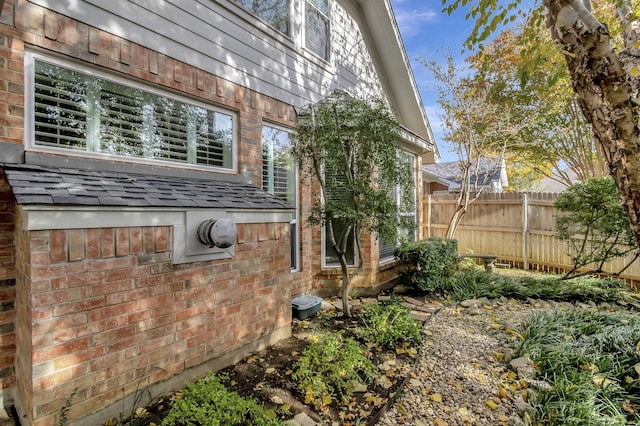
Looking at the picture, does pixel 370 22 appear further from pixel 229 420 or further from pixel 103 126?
pixel 229 420

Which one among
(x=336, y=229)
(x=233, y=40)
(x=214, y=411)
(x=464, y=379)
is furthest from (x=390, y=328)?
(x=233, y=40)

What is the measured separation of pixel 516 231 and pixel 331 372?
9.28 metres

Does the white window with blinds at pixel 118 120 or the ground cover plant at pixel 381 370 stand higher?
the white window with blinds at pixel 118 120

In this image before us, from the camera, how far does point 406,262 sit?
6695mm

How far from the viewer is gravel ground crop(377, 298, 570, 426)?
2918mm

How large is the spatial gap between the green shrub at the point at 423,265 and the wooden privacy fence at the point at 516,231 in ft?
13.5

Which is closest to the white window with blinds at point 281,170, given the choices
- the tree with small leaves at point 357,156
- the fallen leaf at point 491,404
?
the tree with small leaves at point 357,156

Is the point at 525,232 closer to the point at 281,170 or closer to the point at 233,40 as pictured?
the point at 281,170

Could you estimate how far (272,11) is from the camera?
5328 mm

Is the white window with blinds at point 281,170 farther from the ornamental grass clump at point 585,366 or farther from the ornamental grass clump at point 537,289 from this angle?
the ornamental grass clump at point 585,366

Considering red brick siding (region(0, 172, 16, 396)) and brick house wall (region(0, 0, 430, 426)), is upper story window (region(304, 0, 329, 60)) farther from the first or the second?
red brick siding (region(0, 172, 16, 396))

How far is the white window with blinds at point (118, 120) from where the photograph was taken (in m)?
2.98

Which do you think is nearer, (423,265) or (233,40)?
(233,40)

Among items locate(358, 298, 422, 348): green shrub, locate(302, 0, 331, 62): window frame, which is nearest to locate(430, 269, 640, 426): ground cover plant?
locate(358, 298, 422, 348): green shrub
